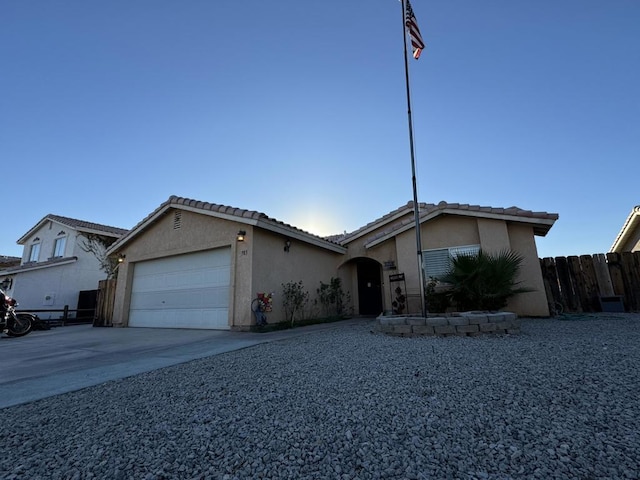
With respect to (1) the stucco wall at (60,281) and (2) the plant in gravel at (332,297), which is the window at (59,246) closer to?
(1) the stucco wall at (60,281)

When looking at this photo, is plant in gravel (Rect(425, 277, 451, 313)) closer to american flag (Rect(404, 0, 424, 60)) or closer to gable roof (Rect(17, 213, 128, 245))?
american flag (Rect(404, 0, 424, 60))

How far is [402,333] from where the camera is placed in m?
5.65

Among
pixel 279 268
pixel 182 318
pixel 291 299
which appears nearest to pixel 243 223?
pixel 279 268

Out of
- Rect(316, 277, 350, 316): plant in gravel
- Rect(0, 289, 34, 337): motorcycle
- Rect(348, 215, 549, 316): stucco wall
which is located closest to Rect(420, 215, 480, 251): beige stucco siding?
Rect(348, 215, 549, 316): stucco wall

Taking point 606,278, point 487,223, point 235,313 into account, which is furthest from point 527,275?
point 235,313

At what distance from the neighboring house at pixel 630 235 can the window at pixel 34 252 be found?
111 feet

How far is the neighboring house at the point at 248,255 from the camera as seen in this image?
825 cm

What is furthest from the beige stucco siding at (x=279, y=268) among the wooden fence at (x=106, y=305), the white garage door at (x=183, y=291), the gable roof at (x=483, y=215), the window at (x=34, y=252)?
the window at (x=34, y=252)

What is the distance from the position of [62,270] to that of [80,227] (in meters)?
2.69

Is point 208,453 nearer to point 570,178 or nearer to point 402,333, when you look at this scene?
point 402,333

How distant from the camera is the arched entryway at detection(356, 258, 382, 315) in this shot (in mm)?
12445

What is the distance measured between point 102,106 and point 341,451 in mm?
12989

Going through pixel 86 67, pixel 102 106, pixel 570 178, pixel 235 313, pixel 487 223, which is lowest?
pixel 235 313

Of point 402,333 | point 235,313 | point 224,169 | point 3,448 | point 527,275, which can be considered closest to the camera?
point 3,448
